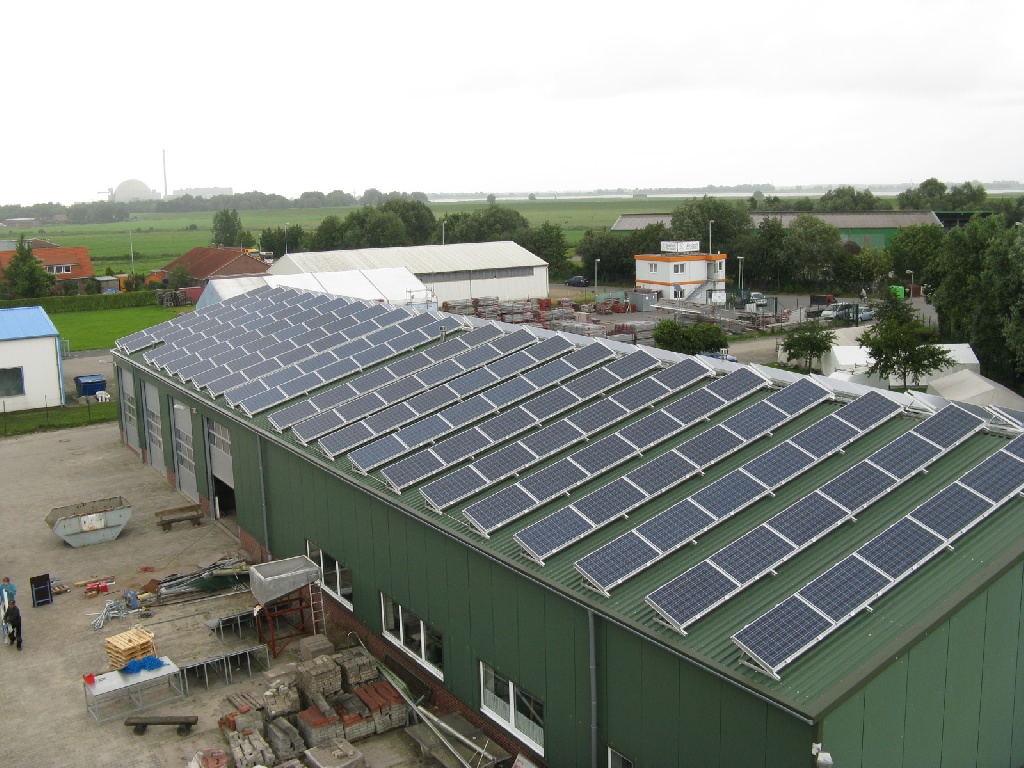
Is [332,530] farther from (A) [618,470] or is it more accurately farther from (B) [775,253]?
(B) [775,253]

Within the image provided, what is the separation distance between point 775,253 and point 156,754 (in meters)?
82.5

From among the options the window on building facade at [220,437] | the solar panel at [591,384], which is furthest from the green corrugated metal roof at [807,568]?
the window on building facade at [220,437]

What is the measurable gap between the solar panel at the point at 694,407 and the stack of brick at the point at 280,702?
30.4ft

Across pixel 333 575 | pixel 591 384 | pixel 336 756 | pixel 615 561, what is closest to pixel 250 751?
pixel 336 756

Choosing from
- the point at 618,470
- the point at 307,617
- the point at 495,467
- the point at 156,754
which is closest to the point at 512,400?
the point at 495,467

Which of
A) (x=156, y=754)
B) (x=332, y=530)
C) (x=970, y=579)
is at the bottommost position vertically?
(x=156, y=754)

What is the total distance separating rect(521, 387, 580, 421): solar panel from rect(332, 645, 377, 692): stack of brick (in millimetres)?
6200

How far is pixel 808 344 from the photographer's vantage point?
4819 cm

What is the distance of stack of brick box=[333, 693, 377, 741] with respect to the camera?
17.2 meters

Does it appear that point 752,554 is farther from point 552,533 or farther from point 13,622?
point 13,622

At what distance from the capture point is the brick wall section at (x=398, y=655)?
624 inches

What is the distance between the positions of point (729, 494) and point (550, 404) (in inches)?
246

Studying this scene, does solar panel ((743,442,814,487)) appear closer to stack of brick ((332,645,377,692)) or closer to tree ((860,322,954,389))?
stack of brick ((332,645,377,692))

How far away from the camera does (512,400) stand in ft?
69.7
